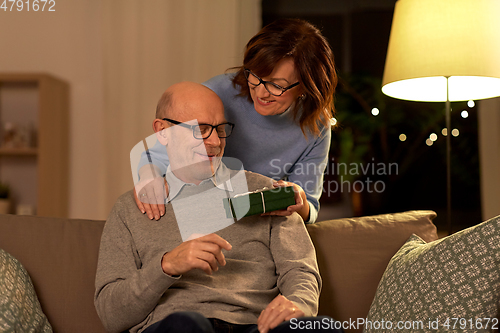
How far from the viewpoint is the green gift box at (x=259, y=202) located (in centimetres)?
Result: 120

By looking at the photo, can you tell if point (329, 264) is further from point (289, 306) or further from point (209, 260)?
point (209, 260)

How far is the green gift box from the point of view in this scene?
47.4 inches

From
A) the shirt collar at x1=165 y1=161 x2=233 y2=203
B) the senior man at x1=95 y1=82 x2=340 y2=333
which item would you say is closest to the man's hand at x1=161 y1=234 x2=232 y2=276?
the senior man at x1=95 y1=82 x2=340 y2=333

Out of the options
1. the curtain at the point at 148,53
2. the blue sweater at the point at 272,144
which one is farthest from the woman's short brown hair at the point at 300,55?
the curtain at the point at 148,53

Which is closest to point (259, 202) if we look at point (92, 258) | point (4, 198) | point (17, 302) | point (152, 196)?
point (152, 196)

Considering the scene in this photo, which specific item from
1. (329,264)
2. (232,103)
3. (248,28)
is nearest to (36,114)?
(248,28)

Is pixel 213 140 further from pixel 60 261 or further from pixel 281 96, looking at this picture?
pixel 60 261

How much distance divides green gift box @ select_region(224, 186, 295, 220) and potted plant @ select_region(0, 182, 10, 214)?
2256 mm

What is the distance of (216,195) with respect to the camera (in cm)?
136

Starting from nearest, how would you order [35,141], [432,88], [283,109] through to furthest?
[283,109]
[432,88]
[35,141]

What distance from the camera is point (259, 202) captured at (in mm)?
1208

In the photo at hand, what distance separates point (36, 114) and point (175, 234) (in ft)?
7.67

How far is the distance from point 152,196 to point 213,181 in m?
0.19

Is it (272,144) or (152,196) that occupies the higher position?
(272,144)
